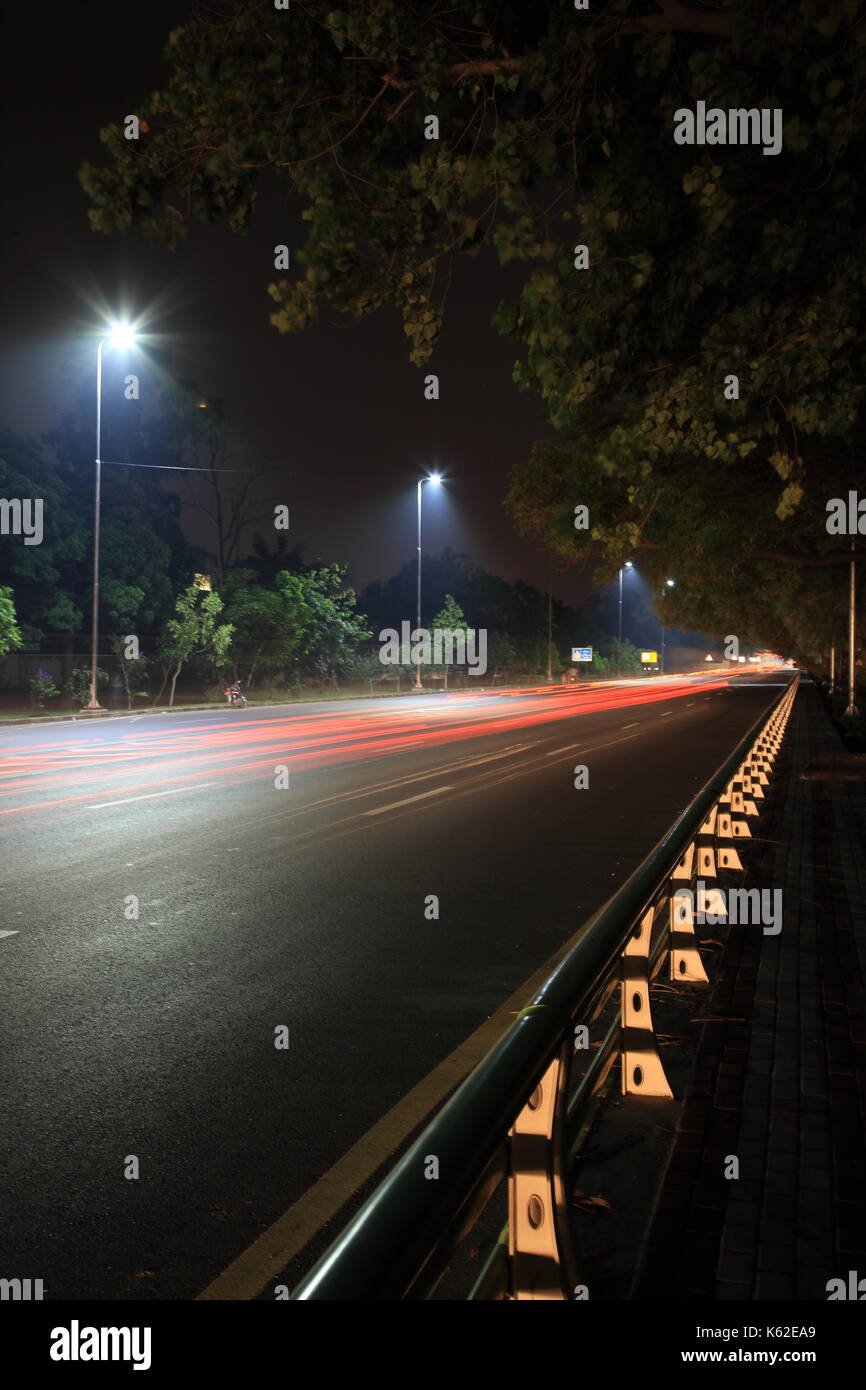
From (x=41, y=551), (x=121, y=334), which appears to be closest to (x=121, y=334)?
(x=121, y=334)

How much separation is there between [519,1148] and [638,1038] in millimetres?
1994

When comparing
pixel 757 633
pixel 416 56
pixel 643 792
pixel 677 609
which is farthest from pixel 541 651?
pixel 416 56

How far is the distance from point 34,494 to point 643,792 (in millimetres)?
33992

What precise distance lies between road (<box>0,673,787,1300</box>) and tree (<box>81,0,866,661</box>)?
3835mm

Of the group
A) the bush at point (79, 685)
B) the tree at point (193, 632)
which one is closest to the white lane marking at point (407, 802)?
the bush at point (79, 685)

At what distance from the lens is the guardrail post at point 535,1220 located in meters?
2.33

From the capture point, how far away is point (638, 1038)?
425 cm

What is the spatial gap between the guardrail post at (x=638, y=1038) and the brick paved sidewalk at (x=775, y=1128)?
17cm

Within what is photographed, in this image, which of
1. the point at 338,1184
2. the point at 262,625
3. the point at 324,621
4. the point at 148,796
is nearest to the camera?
the point at 338,1184

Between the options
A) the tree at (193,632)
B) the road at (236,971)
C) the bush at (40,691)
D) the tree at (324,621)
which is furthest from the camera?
the tree at (324,621)

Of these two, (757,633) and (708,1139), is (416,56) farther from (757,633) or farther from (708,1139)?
(757,633)

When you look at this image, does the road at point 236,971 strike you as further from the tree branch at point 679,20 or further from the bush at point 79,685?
the bush at point 79,685

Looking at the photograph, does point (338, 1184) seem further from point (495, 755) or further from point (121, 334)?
point (121, 334)
